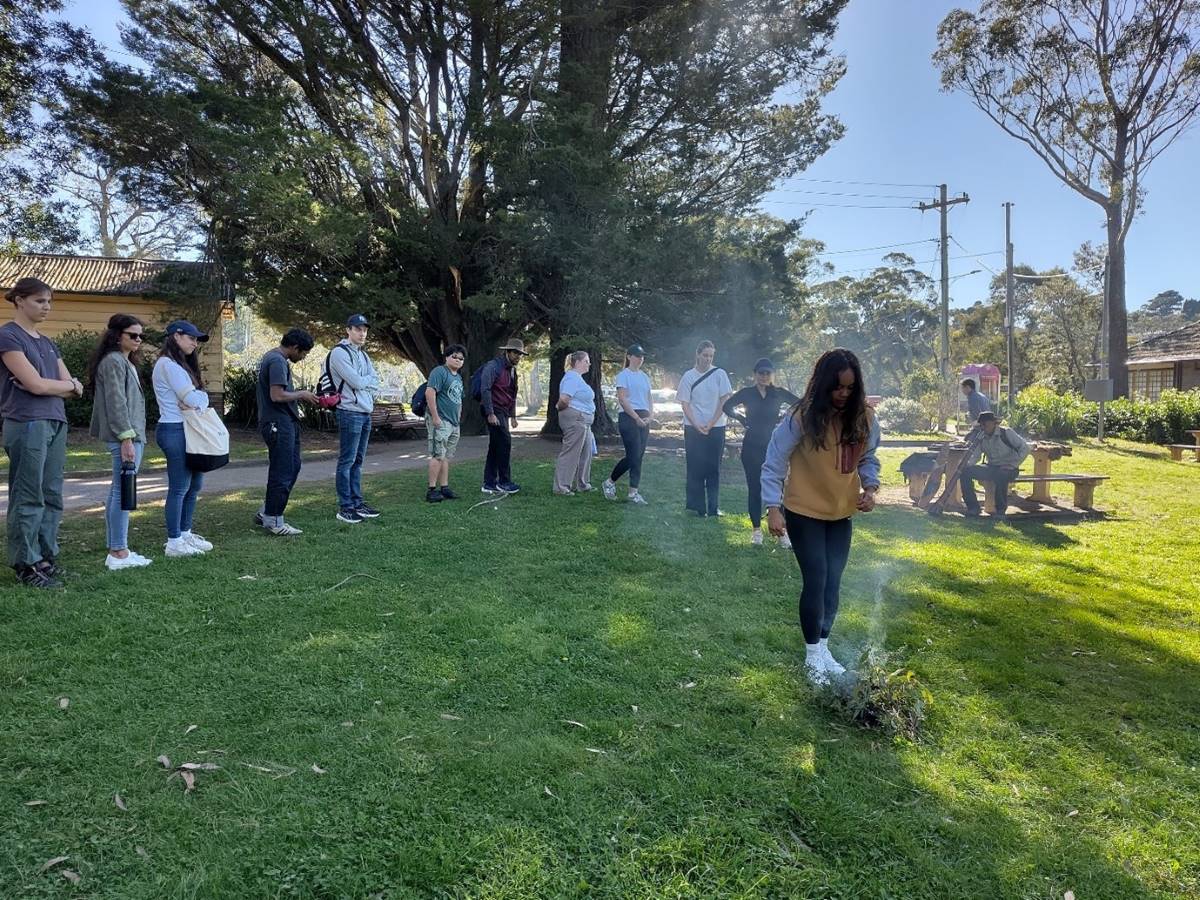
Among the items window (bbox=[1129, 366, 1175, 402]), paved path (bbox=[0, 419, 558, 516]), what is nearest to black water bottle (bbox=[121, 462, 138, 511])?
paved path (bbox=[0, 419, 558, 516])

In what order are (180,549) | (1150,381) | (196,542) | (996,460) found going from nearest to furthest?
(180,549)
(196,542)
(996,460)
(1150,381)

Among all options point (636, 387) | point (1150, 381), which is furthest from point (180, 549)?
point (1150, 381)

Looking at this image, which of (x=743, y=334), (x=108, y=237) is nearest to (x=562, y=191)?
(x=743, y=334)

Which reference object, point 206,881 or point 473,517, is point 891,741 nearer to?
point 206,881

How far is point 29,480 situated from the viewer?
14.8 ft

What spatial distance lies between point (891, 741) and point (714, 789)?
0.94 meters

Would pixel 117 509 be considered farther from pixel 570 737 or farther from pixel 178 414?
pixel 570 737

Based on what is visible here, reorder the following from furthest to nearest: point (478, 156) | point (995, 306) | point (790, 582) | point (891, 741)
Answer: point (995, 306), point (478, 156), point (790, 582), point (891, 741)

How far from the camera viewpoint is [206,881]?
2094 millimetres

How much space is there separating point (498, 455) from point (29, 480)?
4902mm

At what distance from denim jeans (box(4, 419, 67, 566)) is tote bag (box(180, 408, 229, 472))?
2.50ft

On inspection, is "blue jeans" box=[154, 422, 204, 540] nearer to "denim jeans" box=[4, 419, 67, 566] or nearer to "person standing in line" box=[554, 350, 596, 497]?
"denim jeans" box=[4, 419, 67, 566]

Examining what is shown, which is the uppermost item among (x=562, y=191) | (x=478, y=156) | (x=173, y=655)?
(x=478, y=156)

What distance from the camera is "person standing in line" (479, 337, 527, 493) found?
326 inches
